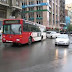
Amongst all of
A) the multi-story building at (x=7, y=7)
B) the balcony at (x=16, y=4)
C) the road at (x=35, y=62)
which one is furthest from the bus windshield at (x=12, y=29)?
the balcony at (x=16, y=4)

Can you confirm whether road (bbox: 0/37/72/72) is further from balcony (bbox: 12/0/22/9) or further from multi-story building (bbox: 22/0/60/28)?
multi-story building (bbox: 22/0/60/28)

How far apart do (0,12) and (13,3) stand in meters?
3.70

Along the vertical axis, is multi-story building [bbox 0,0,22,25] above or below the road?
above

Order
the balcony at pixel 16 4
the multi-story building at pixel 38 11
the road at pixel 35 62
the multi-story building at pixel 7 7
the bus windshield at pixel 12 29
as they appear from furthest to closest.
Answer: the multi-story building at pixel 38 11, the balcony at pixel 16 4, the multi-story building at pixel 7 7, the bus windshield at pixel 12 29, the road at pixel 35 62

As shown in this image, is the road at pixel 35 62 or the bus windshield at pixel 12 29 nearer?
the road at pixel 35 62

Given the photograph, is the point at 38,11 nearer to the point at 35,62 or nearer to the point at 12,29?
the point at 12,29

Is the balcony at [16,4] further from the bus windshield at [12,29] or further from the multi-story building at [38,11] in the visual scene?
the multi-story building at [38,11]

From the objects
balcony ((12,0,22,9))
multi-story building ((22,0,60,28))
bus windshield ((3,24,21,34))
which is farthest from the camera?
multi-story building ((22,0,60,28))

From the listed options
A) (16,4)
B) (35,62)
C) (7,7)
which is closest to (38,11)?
(16,4)

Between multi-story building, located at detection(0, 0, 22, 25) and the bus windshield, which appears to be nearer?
the bus windshield

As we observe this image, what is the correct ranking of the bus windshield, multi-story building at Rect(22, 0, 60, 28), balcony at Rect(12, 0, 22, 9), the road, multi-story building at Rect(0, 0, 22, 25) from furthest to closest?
1. multi-story building at Rect(22, 0, 60, 28)
2. balcony at Rect(12, 0, 22, 9)
3. multi-story building at Rect(0, 0, 22, 25)
4. the bus windshield
5. the road

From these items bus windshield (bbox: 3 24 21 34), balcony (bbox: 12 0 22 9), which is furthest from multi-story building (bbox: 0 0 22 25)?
bus windshield (bbox: 3 24 21 34)

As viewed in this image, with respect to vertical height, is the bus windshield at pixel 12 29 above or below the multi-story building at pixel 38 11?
below

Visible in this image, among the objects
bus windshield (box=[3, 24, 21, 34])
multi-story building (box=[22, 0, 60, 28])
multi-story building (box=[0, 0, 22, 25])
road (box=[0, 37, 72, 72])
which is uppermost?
multi-story building (box=[22, 0, 60, 28])
